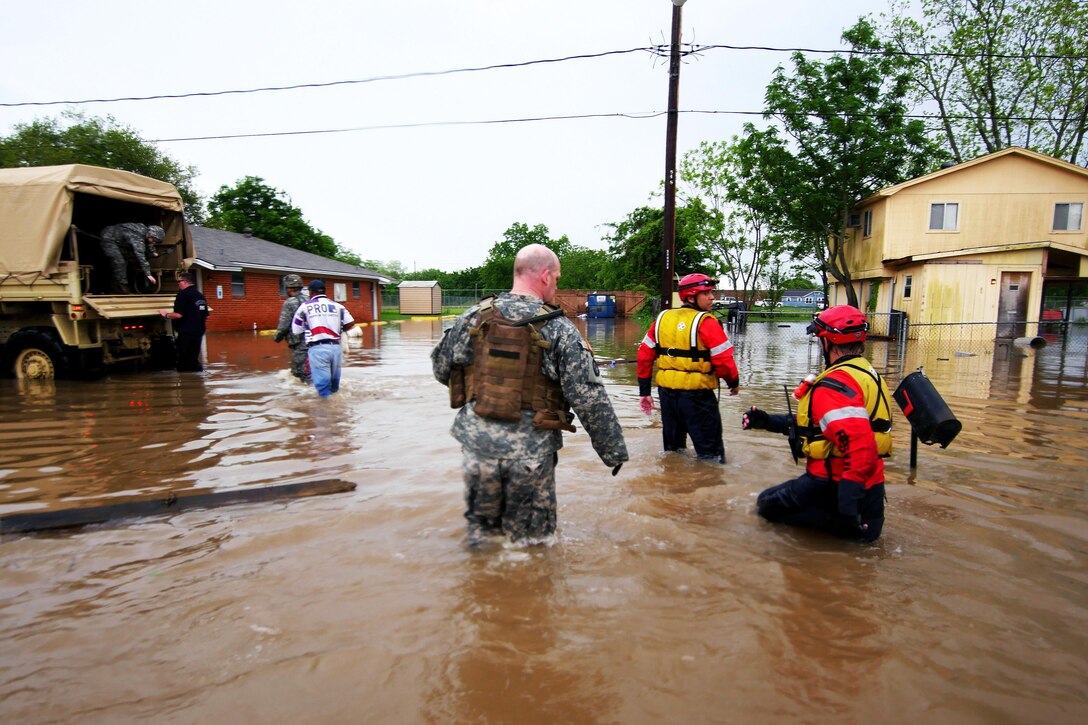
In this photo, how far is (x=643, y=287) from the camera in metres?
46.3

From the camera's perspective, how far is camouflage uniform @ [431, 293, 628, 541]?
3.61 meters

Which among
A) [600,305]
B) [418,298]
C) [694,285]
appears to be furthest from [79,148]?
[694,285]

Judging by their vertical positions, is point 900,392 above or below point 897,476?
above

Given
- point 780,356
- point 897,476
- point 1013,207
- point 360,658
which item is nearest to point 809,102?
point 1013,207

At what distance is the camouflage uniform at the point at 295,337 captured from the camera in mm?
9203

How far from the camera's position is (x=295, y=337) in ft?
30.8

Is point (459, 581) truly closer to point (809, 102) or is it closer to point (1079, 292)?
point (809, 102)

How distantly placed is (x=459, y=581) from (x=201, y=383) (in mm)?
9481

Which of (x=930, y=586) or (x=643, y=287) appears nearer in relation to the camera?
(x=930, y=586)

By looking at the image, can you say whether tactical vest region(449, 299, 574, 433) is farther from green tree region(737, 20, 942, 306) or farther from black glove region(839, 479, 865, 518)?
green tree region(737, 20, 942, 306)

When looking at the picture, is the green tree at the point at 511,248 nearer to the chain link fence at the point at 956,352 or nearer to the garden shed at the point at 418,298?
the garden shed at the point at 418,298

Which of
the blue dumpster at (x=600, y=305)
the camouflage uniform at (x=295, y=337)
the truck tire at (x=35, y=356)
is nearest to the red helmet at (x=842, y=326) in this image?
the camouflage uniform at (x=295, y=337)

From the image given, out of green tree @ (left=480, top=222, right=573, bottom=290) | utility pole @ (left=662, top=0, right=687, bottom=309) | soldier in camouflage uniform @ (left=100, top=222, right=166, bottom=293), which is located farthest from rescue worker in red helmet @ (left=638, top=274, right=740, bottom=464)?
green tree @ (left=480, top=222, right=573, bottom=290)

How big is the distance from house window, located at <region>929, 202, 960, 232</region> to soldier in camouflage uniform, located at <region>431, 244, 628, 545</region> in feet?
88.8
